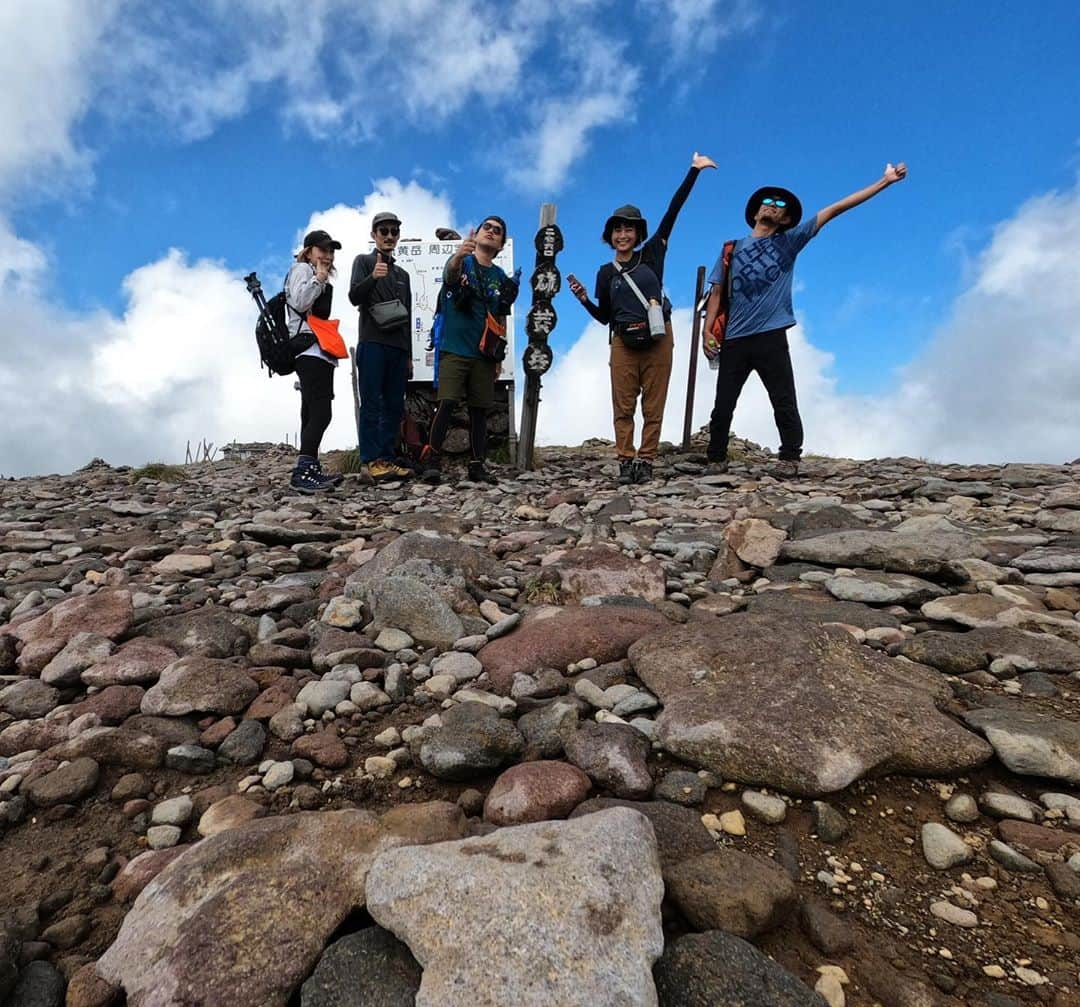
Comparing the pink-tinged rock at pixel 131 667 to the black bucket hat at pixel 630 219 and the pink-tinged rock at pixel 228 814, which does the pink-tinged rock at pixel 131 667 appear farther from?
the black bucket hat at pixel 630 219

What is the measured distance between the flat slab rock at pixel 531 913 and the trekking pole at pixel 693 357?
1050 centimetres

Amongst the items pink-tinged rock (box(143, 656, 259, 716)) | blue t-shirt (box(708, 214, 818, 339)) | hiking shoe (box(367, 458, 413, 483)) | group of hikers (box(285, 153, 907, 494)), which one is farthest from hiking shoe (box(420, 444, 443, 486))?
pink-tinged rock (box(143, 656, 259, 716))

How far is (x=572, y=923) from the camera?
142 cm

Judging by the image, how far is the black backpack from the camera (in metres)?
8.27

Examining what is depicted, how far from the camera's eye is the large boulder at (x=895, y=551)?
4008 millimetres

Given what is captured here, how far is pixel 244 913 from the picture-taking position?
1.61m

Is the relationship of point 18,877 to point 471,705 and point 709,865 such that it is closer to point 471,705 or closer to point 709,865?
point 471,705

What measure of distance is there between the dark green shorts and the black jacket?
28.2 inches

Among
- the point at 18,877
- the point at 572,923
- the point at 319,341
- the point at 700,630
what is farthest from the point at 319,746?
the point at 319,341

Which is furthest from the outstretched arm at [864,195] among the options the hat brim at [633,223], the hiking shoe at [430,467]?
the hiking shoe at [430,467]

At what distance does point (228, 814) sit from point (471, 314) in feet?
24.1

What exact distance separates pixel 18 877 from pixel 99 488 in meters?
9.51

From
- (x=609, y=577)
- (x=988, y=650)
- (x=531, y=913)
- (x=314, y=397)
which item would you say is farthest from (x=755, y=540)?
(x=314, y=397)

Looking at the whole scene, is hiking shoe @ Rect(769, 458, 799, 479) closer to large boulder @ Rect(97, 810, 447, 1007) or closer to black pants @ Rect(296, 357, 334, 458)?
black pants @ Rect(296, 357, 334, 458)
